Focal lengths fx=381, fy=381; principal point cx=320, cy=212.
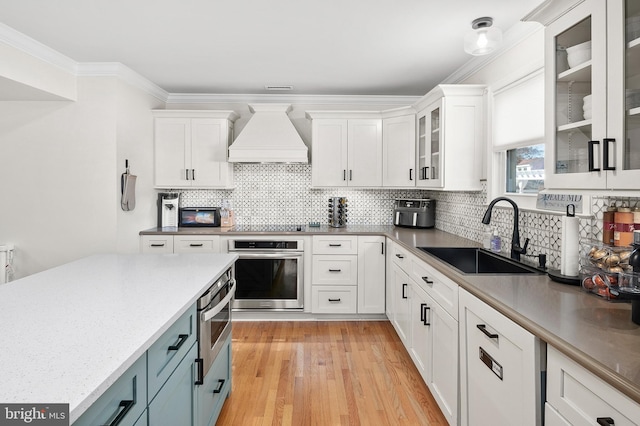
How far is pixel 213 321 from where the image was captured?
2000mm

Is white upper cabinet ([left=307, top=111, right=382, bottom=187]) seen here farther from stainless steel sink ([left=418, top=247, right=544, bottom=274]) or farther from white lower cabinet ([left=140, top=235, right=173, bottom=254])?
white lower cabinet ([left=140, top=235, right=173, bottom=254])

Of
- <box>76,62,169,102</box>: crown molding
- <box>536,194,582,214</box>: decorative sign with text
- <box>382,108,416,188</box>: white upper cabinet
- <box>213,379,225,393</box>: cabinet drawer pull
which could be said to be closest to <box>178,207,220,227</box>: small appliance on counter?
<box>76,62,169,102</box>: crown molding

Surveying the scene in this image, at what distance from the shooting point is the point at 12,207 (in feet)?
11.5

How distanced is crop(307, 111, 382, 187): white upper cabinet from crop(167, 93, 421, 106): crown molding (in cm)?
42

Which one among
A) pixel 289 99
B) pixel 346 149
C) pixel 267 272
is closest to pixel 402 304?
pixel 267 272

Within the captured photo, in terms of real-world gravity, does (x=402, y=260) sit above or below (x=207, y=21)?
below

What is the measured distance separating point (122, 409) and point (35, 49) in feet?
10.5

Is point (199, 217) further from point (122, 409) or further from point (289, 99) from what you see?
point (122, 409)

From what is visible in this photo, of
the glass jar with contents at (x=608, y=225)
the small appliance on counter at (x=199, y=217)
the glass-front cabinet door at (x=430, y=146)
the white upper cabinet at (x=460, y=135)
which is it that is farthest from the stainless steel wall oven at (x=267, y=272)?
the glass jar with contents at (x=608, y=225)

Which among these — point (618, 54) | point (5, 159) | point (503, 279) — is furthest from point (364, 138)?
point (5, 159)

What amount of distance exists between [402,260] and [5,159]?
3666 mm

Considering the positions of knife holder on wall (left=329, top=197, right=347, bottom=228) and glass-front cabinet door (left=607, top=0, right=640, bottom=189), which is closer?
glass-front cabinet door (left=607, top=0, right=640, bottom=189)

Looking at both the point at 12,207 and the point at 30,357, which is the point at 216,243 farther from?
the point at 30,357

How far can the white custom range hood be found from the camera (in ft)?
13.5
